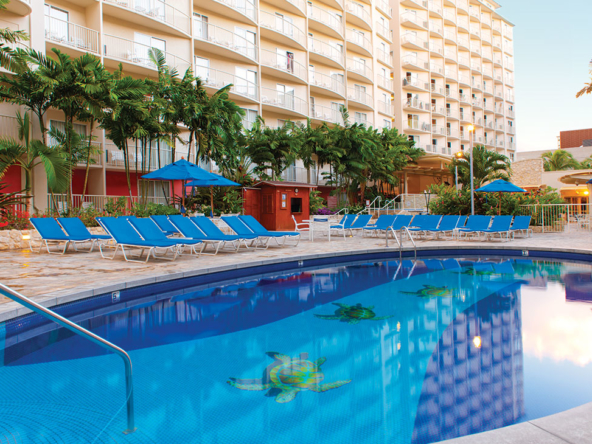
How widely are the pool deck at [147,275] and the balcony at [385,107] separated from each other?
2413 cm

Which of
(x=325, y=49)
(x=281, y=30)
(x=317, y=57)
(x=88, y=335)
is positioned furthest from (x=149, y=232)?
(x=325, y=49)

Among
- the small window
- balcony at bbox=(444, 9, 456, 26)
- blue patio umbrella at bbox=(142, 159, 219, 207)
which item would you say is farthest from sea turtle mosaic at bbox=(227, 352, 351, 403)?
balcony at bbox=(444, 9, 456, 26)

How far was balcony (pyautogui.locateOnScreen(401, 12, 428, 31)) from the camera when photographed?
38.6 m

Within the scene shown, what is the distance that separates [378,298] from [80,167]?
14.7 meters

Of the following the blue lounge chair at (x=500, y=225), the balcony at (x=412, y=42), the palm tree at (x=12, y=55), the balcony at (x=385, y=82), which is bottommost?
the blue lounge chair at (x=500, y=225)

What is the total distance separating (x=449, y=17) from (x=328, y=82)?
23593mm

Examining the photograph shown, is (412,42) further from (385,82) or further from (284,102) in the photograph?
(284,102)

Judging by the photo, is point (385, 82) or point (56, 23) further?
point (385, 82)

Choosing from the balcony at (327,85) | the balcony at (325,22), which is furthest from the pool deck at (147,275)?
the balcony at (325,22)

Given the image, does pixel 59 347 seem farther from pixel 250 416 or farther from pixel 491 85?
pixel 491 85

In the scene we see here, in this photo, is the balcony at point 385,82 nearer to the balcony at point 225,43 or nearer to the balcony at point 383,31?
the balcony at point 383,31

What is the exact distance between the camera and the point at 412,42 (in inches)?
1528

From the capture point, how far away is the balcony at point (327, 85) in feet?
91.8

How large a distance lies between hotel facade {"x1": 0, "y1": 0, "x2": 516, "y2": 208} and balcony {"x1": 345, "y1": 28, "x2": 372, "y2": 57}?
14 cm
